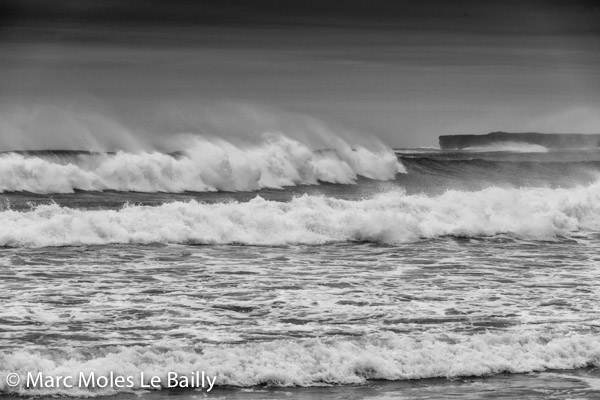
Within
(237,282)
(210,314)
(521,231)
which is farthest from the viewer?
(521,231)

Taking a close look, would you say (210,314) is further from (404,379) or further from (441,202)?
(441,202)

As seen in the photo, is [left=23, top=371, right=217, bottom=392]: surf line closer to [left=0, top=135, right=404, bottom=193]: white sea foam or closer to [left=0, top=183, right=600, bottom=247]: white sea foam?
[left=0, top=183, right=600, bottom=247]: white sea foam

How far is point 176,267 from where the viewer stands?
631 inches

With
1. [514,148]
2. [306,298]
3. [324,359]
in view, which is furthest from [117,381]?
[514,148]

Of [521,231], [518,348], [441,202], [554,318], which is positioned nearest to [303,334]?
[518,348]

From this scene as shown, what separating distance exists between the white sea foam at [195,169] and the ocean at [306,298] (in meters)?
2.13

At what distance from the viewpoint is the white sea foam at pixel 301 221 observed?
19141mm

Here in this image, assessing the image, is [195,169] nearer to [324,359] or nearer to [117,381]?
[324,359]

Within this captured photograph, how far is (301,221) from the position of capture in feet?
69.5

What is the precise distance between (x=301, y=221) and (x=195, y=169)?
14750 millimetres

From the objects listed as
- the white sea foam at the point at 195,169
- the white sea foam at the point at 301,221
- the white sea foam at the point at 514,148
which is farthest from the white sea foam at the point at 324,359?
the white sea foam at the point at 514,148

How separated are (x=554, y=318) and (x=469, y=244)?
843cm

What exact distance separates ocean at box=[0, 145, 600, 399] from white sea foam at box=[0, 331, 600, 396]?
0.07 feet

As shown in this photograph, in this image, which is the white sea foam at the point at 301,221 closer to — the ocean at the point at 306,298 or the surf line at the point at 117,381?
the ocean at the point at 306,298
